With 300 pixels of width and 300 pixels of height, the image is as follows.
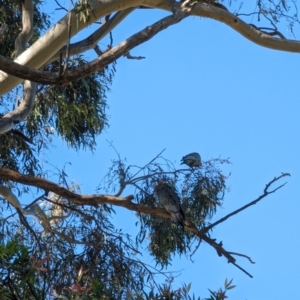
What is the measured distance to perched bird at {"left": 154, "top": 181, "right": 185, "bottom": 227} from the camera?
15.9ft

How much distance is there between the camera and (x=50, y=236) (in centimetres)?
621

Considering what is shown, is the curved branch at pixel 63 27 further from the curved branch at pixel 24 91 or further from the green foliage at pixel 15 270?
the green foliage at pixel 15 270

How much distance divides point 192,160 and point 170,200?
1856 mm

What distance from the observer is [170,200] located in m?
5.27

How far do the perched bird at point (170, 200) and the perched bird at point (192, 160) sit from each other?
1.11 metres

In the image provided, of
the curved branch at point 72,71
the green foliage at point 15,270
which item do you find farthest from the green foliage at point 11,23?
the green foliage at point 15,270

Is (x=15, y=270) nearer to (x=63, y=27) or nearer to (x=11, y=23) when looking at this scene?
(x=63, y=27)

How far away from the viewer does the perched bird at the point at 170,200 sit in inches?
191

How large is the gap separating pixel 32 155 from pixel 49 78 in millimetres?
3584

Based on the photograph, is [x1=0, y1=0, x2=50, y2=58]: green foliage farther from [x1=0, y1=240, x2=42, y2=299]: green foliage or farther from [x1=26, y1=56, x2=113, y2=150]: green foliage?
[x1=0, y1=240, x2=42, y2=299]: green foliage

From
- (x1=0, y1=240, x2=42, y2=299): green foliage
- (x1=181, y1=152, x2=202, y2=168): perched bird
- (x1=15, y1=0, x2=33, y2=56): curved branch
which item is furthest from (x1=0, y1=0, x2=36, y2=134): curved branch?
(x1=0, y1=240, x2=42, y2=299): green foliage

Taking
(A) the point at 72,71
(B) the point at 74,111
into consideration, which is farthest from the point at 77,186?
(A) the point at 72,71

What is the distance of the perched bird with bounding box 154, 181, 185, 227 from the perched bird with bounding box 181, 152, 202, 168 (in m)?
1.11

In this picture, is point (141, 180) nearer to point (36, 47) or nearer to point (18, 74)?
point (36, 47)
